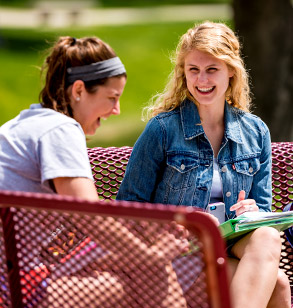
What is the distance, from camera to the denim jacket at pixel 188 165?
331 cm

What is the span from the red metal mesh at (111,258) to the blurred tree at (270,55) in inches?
196

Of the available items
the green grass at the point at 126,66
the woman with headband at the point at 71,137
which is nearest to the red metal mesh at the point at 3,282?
the woman with headband at the point at 71,137

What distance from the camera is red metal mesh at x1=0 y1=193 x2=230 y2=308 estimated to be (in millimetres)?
2000

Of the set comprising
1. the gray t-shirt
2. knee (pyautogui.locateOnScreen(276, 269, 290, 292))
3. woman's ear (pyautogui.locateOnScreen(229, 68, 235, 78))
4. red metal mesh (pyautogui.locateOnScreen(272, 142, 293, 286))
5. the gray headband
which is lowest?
knee (pyautogui.locateOnScreen(276, 269, 290, 292))

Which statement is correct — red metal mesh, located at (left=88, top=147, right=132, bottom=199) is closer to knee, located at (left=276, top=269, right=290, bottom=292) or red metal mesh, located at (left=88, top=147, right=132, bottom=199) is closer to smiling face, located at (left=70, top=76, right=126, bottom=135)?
smiling face, located at (left=70, top=76, right=126, bottom=135)

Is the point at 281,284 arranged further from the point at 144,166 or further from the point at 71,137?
the point at 71,137

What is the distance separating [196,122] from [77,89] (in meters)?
0.58

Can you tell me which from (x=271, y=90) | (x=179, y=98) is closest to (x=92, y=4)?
(x=271, y=90)

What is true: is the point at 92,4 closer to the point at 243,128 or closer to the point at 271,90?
the point at 271,90

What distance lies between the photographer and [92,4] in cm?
2491

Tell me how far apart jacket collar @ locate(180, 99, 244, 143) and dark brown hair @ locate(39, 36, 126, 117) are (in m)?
0.41

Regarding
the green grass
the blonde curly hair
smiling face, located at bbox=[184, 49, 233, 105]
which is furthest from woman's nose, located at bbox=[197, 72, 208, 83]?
the green grass

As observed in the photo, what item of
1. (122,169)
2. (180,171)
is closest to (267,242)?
(180,171)

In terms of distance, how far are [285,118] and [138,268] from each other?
17.2 feet
